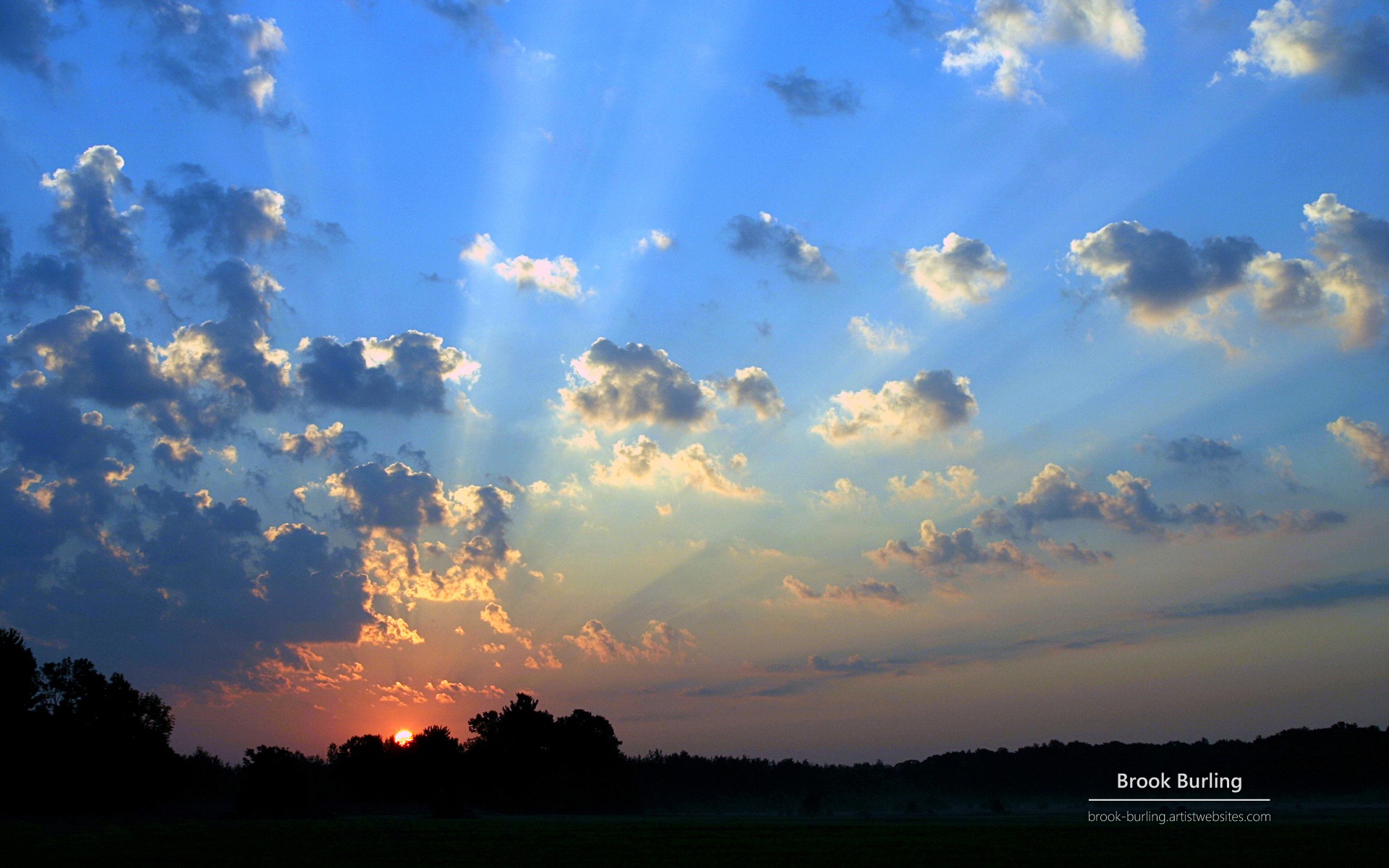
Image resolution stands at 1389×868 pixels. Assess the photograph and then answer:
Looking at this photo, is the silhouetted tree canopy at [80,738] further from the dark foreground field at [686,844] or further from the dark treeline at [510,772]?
the dark foreground field at [686,844]

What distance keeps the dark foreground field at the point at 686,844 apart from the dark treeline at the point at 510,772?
26.0m

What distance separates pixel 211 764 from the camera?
151750 millimetres

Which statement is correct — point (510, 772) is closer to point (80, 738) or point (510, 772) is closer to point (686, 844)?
point (80, 738)

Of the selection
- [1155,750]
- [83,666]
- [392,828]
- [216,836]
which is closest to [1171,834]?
[392,828]

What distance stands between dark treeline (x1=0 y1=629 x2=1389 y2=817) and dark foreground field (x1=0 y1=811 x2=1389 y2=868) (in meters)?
26.0

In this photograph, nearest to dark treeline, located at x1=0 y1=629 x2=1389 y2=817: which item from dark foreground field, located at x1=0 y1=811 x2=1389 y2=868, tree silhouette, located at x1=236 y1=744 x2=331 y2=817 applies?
tree silhouette, located at x1=236 y1=744 x2=331 y2=817

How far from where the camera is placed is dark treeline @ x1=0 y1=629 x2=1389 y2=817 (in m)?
94.2

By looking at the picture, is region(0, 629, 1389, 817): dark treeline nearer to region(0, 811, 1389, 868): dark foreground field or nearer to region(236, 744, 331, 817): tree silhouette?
region(236, 744, 331, 817): tree silhouette

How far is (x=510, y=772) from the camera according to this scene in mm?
148750

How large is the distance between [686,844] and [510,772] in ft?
357

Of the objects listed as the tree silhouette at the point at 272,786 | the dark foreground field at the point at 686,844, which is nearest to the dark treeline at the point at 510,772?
the tree silhouette at the point at 272,786

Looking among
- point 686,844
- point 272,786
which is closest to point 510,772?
point 272,786

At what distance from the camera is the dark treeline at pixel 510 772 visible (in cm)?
9425

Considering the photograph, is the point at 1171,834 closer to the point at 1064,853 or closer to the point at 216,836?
the point at 1064,853
